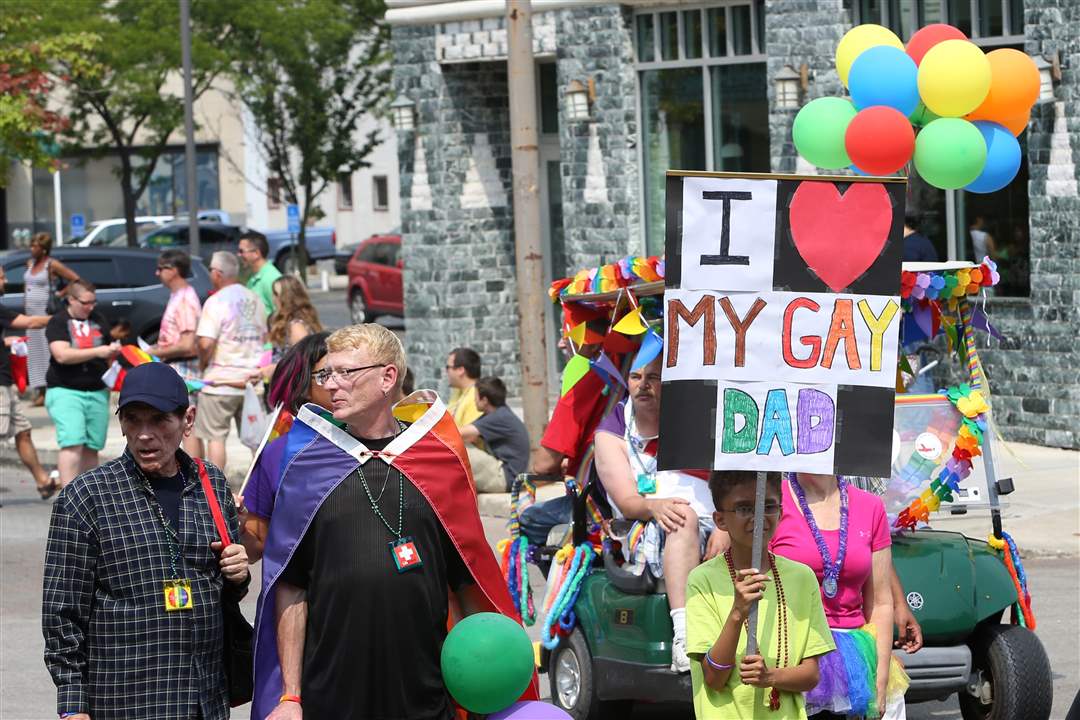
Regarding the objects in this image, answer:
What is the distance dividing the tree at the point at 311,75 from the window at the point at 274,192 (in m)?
5.37

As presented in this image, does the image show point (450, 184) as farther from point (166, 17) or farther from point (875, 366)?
point (166, 17)

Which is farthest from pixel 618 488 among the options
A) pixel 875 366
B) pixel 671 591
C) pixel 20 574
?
pixel 20 574

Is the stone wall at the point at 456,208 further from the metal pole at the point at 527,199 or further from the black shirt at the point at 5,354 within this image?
the black shirt at the point at 5,354

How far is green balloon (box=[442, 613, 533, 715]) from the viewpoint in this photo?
4469mm

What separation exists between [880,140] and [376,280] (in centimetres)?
2189

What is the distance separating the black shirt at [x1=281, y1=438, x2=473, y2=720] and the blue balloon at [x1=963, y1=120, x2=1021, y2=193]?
5.79 m

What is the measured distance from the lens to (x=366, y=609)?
4.47 meters

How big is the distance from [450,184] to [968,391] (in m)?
11.8

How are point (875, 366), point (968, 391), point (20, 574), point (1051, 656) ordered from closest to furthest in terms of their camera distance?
1. point (875, 366)
2. point (968, 391)
3. point (1051, 656)
4. point (20, 574)

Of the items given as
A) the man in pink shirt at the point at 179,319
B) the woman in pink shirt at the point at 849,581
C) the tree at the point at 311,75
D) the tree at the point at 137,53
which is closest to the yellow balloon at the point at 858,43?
the woman in pink shirt at the point at 849,581

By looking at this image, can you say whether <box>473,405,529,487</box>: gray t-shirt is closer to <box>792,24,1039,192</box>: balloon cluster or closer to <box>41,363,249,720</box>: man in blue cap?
<box>792,24,1039,192</box>: balloon cluster

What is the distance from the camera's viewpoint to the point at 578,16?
17250 mm

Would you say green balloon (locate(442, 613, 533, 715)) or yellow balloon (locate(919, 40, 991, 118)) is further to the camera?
yellow balloon (locate(919, 40, 991, 118))

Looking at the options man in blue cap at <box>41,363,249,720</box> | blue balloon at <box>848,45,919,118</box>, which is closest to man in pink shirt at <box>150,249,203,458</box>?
blue balloon at <box>848,45,919,118</box>
